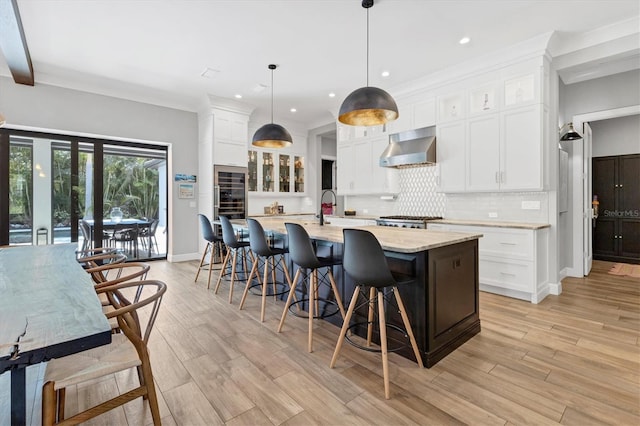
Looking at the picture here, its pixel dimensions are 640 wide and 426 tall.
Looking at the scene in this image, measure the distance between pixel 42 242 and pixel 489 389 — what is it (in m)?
6.27

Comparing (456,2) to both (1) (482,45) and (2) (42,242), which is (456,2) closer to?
(1) (482,45)

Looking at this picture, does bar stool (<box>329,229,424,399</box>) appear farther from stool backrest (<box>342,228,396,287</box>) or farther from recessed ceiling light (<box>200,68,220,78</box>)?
recessed ceiling light (<box>200,68,220,78</box>)

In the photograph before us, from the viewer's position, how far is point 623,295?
3.79 meters

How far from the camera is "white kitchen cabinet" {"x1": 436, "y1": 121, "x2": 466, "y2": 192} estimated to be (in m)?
4.47

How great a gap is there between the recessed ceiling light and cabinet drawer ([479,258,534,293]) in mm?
4507

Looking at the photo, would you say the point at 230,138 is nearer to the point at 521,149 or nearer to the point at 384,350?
the point at 521,149

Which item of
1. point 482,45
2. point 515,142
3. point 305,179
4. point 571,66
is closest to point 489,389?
point 515,142

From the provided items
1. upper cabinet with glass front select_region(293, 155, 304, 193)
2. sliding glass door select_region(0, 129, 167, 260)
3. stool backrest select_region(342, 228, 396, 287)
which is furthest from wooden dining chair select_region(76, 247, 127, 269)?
upper cabinet with glass front select_region(293, 155, 304, 193)

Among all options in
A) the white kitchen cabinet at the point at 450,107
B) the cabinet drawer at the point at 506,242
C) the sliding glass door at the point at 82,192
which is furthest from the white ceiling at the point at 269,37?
the cabinet drawer at the point at 506,242

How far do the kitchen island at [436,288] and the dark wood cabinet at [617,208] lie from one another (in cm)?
523

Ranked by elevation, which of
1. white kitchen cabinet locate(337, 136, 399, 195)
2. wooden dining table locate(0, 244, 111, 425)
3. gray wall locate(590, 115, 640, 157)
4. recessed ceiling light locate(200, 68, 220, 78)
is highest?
recessed ceiling light locate(200, 68, 220, 78)

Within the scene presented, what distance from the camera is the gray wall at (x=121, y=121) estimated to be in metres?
4.61

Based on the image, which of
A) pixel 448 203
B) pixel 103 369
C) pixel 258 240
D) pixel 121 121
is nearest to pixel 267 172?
pixel 121 121

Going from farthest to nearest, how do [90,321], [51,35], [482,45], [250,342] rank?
[482,45] → [51,35] → [250,342] → [90,321]
